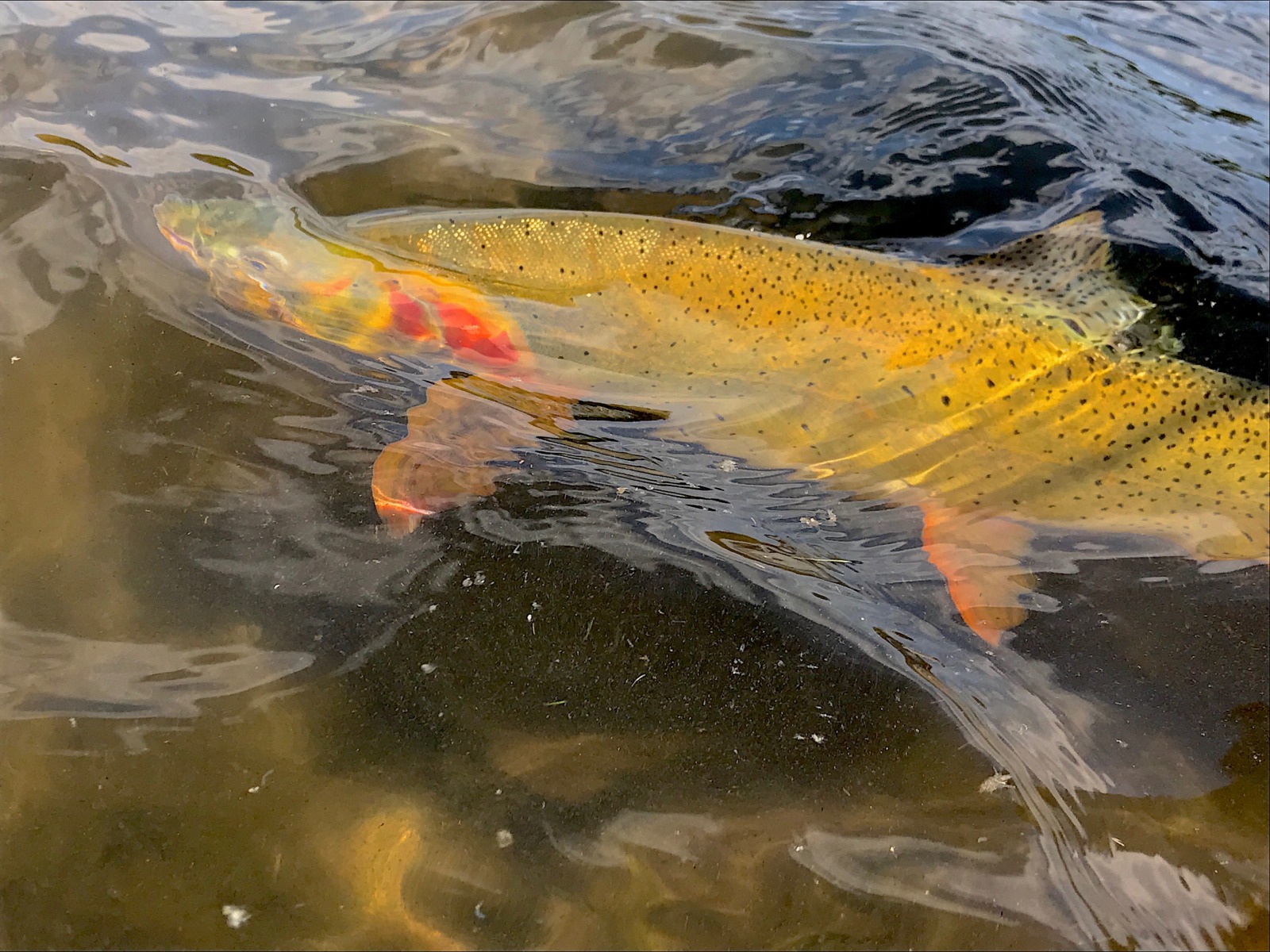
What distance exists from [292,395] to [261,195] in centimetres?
115

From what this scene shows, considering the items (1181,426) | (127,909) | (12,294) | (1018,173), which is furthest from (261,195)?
(1181,426)

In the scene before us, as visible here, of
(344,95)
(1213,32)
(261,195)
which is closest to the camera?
(261,195)

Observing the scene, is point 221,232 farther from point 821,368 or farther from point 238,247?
point 821,368

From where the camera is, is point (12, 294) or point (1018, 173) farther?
point (1018, 173)

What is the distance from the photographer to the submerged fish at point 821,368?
284 centimetres

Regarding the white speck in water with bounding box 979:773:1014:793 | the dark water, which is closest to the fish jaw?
the dark water

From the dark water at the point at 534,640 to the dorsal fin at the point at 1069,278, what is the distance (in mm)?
299

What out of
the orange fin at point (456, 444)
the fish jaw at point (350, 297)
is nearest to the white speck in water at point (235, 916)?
the orange fin at point (456, 444)

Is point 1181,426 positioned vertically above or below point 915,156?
below

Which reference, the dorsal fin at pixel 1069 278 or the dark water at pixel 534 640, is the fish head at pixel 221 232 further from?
the dorsal fin at pixel 1069 278

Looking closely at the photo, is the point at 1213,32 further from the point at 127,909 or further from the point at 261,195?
the point at 127,909

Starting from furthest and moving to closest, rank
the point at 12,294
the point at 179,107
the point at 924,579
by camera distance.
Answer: the point at 179,107
the point at 12,294
the point at 924,579

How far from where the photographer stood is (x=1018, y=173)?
371 centimetres

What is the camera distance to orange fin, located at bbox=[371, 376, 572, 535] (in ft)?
8.49
